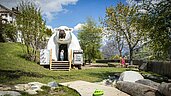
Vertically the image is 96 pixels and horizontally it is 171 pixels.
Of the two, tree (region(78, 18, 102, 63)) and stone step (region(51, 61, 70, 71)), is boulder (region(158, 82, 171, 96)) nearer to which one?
stone step (region(51, 61, 70, 71))

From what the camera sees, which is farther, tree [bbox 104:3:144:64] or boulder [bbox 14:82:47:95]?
tree [bbox 104:3:144:64]

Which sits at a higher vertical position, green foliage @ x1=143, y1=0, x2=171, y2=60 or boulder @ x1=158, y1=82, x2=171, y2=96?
green foliage @ x1=143, y1=0, x2=171, y2=60

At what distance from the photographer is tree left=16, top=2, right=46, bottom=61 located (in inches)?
1064

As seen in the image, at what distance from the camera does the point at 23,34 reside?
27.2 metres

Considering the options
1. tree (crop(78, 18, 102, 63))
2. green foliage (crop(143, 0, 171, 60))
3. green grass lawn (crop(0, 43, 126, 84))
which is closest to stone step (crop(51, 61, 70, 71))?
green grass lawn (crop(0, 43, 126, 84))

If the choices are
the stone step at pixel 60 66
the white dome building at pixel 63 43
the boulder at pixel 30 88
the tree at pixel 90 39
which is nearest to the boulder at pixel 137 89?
the boulder at pixel 30 88

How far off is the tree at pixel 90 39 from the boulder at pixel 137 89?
37.9 meters

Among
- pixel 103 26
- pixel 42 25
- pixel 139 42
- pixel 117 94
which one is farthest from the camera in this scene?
pixel 103 26

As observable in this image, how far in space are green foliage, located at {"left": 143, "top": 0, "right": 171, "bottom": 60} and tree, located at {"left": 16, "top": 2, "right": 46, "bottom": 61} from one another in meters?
11.7

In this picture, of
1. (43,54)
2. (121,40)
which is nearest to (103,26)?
(121,40)

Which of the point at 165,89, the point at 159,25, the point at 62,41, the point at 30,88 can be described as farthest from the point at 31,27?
the point at 165,89

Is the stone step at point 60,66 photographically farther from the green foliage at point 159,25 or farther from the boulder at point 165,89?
the boulder at point 165,89

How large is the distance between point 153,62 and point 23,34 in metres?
13.2

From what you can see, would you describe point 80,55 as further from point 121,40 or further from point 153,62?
point 121,40
